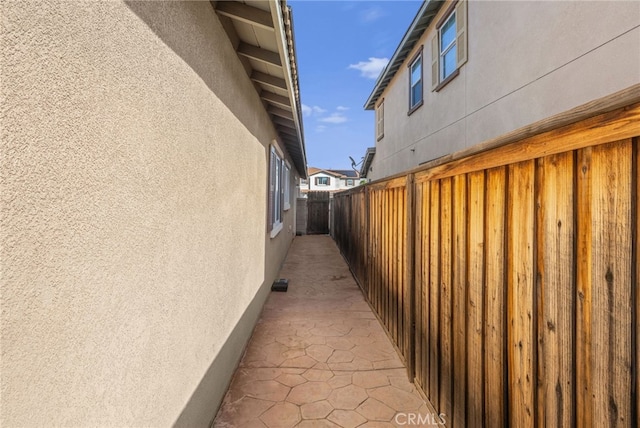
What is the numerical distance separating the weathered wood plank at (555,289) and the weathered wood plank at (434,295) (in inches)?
42.5

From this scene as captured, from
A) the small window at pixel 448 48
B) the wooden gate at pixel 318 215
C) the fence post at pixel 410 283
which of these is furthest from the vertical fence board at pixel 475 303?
the wooden gate at pixel 318 215

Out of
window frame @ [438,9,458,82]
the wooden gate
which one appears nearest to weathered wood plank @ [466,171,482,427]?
window frame @ [438,9,458,82]

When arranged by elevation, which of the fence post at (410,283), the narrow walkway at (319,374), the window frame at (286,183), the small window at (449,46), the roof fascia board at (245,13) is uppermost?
the small window at (449,46)

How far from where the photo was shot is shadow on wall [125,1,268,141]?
5.14 feet

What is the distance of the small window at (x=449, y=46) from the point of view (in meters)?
5.93

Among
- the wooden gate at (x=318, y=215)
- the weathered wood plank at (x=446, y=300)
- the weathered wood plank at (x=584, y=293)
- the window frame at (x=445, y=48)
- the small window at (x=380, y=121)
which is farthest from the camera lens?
the wooden gate at (x=318, y=215)

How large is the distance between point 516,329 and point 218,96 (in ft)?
8.26

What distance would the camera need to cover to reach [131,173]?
1.31 m

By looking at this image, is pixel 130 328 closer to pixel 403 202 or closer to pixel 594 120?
pixel 594 120

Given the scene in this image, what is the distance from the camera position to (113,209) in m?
1.20

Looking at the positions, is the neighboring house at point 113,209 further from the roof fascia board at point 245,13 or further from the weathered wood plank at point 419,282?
the weathered wood plank at point 419,282

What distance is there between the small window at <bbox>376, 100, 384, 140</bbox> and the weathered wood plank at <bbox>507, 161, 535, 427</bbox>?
34.3 ft

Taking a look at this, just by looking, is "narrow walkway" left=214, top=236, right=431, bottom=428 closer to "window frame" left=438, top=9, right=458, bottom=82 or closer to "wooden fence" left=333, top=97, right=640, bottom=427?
"wooden fence" left=333, top=97, right=640, bottom=427

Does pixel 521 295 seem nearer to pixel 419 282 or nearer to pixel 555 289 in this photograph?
pixel 555 289
